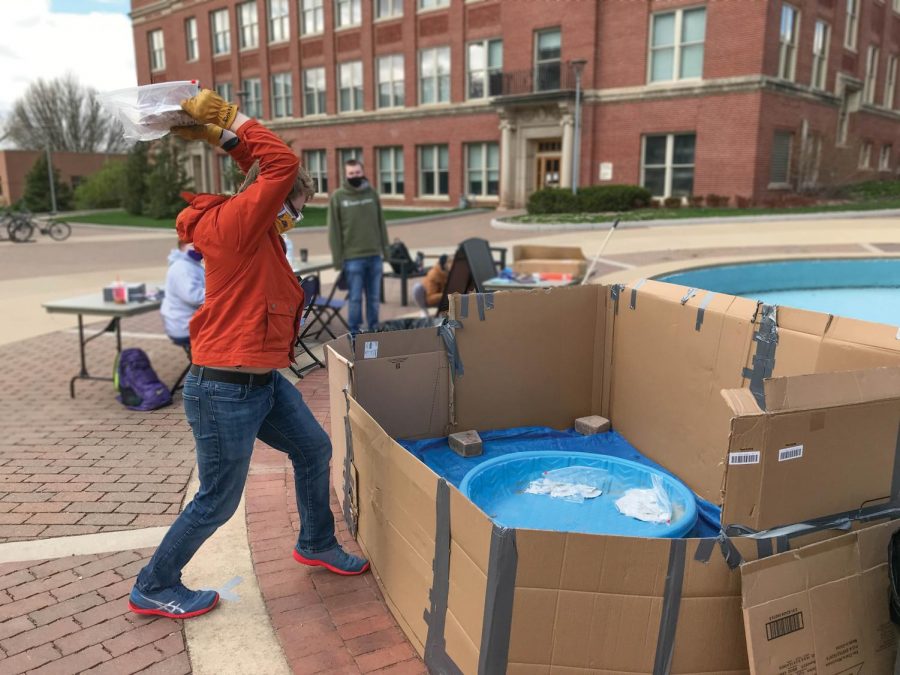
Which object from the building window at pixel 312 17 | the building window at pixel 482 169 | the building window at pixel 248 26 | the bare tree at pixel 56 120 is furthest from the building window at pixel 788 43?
the bare tree at pixel 56 120

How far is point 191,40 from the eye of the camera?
41031 millimetres

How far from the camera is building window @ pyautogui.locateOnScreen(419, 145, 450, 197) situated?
31.6 meters

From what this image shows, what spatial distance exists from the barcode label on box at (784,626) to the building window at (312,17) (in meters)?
36.7

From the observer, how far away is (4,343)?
823 cm

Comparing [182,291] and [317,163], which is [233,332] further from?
[317,163]

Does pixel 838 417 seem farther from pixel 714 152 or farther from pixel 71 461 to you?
pixel 714 152

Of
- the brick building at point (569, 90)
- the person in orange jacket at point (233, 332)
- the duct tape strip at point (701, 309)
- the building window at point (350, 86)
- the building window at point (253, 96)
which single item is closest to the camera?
the person in orange jacket at point (233, 332)

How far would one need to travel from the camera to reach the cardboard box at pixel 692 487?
198 cm

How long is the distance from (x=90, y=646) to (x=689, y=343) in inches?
123

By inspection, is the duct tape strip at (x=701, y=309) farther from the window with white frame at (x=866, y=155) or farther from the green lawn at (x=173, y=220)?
the window with white frame at (x=866, y=155)

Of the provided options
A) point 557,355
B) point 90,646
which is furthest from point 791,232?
point 90,646

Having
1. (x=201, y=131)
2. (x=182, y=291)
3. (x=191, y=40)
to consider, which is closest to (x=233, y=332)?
(x=201, y=131)

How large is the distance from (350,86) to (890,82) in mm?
26134

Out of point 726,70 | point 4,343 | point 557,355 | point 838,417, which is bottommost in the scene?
point 4,343
